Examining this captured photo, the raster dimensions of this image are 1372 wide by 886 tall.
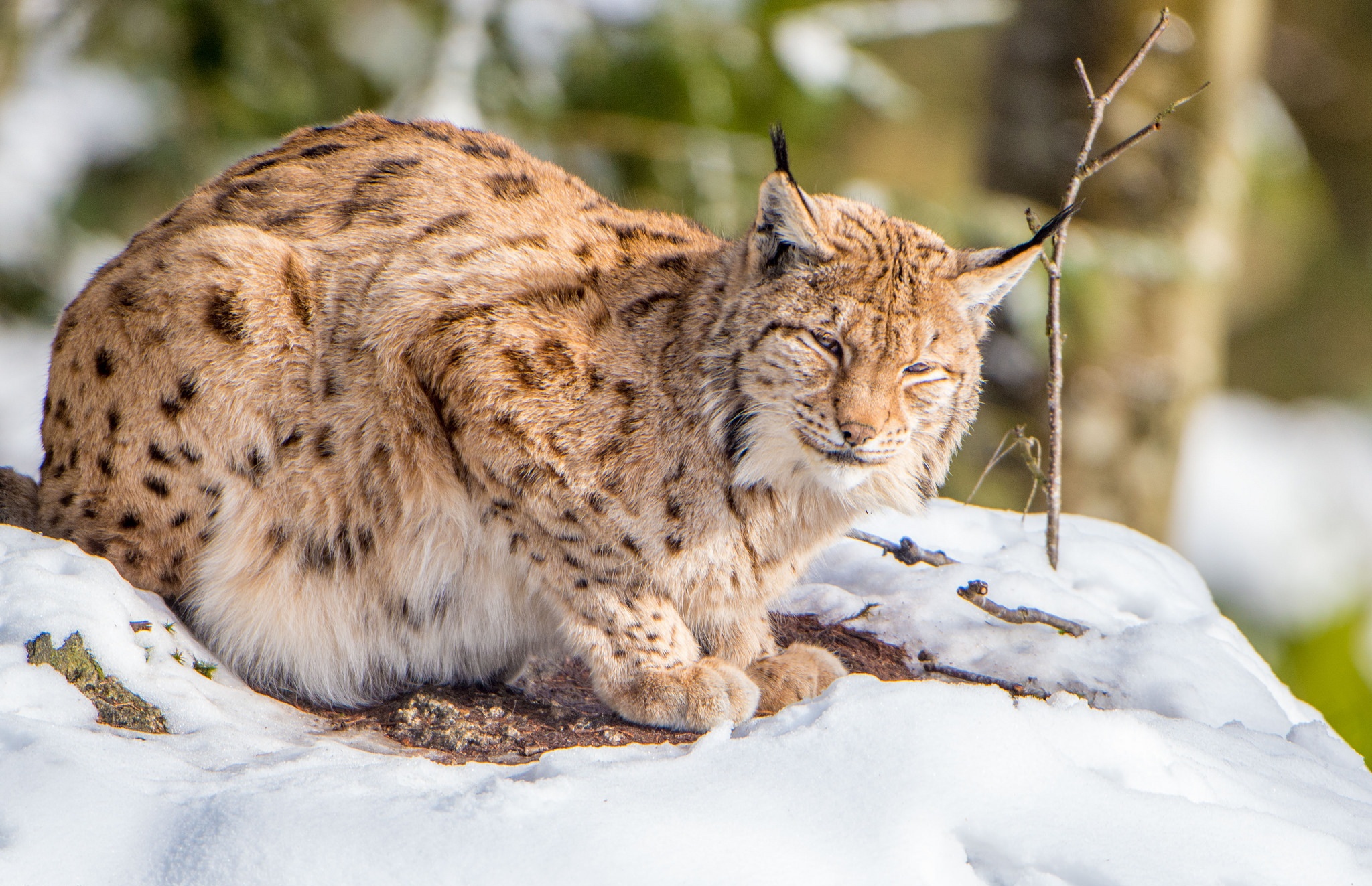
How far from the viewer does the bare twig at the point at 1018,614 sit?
3.35 meters

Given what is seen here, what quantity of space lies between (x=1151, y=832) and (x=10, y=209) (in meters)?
7.79

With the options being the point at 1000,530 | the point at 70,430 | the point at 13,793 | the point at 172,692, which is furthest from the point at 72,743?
the point at 1000,530

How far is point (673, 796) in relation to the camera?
7.12 feet

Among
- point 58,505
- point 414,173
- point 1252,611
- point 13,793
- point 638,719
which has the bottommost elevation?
point 1252,611

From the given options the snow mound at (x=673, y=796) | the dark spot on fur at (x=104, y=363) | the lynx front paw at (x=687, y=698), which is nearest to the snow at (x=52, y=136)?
the dark spot on fur at (x=104, y=363)

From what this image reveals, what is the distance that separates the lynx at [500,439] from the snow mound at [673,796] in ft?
1.35

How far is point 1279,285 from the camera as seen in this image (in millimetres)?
15664

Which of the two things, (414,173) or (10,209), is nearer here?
(414,173)

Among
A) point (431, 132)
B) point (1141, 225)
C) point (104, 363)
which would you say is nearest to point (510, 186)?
point (431, 132)

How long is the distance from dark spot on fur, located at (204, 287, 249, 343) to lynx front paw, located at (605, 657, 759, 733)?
4.28 feet

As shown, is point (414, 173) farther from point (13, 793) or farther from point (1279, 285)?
point (1279, 285)

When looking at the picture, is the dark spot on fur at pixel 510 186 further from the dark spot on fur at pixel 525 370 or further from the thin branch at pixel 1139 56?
the thin branch at pixel 1139 56

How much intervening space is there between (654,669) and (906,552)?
92 cm

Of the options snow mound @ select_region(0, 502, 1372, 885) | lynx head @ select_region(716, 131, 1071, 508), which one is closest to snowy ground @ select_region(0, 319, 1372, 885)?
snow mound @ select_region(0, 502, 1372, 885)
